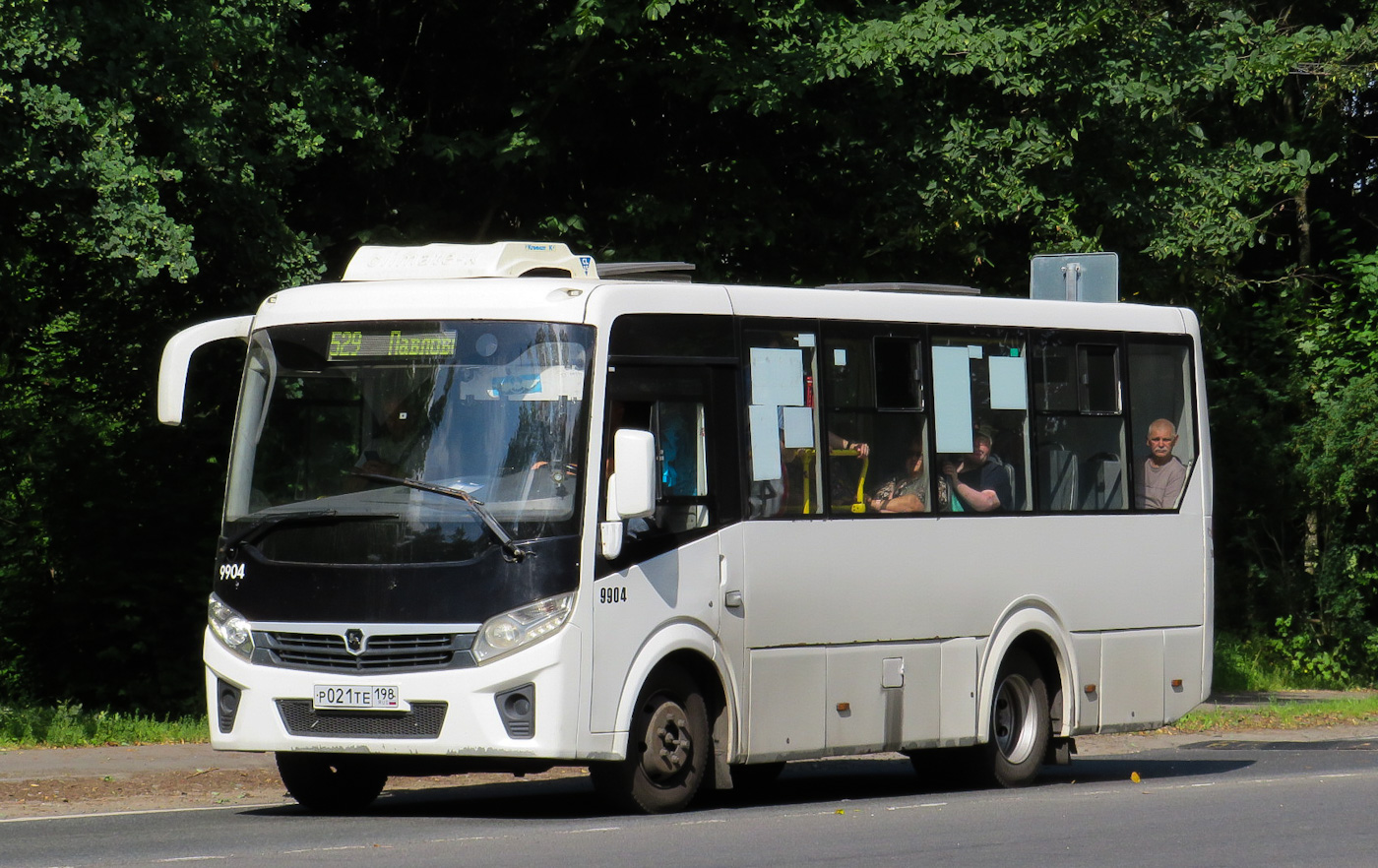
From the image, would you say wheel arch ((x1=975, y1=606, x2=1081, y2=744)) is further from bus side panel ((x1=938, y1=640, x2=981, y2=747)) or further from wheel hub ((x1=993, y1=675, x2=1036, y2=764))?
wheel hub ((x1=993, y1=675, x2=1036, y2=764))

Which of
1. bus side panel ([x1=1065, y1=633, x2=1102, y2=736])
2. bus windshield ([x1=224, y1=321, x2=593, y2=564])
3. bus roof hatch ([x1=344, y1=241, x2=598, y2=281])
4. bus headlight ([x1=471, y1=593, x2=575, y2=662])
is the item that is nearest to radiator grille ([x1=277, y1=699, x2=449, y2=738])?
bus headlight ([x1=471, y1=593, x2=575, y2=662])

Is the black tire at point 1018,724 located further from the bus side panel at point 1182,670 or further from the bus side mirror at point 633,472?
the bus side mirror at point 633,472

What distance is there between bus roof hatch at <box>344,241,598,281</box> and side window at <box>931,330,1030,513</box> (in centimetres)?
263

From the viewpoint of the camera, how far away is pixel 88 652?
24250mm

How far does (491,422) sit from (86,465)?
14.2m

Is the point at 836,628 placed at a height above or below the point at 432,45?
below

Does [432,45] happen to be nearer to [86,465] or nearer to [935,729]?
[86,465]

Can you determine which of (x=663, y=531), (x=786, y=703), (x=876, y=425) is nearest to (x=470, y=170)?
(x=876, y=425)

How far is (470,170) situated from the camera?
21.2 meters

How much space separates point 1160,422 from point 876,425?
314 cm

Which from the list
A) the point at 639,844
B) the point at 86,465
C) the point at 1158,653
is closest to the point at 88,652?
the point at 86,465

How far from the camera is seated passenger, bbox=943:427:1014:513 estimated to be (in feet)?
45.0

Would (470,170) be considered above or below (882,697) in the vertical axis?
above

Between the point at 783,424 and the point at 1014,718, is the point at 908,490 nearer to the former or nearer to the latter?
the point at 783,424
